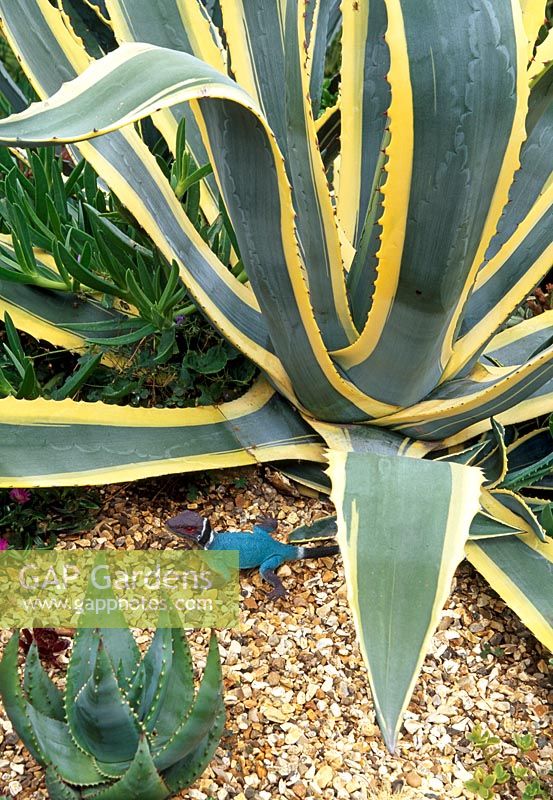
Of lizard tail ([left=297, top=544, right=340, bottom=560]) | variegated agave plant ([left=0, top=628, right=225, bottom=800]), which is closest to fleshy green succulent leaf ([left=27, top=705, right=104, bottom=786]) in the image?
variegated agave plant ([left=0, top=628, right=225, bottom=800])

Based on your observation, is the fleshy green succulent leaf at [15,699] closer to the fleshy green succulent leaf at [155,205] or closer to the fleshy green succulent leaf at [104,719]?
the fleshy green succulent leaf at [104,719]

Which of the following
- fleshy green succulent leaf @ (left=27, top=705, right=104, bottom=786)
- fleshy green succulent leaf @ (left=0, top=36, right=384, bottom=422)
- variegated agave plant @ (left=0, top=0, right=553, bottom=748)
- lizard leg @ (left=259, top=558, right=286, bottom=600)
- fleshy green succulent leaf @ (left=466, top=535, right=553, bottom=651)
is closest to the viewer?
fleshy green succulent leaf @ (left=0, top=36, right=384, bottom=422)

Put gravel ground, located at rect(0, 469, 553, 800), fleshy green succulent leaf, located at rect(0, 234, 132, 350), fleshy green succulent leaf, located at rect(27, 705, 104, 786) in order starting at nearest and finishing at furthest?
fleshy green succulent leaf, located at rect(27, 705, 104, 786), gravel ground, located at rect(0, 469, 553, 800), fleshy green succulent leaf, located at rect(0, 234, 132, 350)

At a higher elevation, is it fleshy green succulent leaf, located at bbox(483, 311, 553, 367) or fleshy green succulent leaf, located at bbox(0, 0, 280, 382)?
fleshy green succulent leaf, located at bbox(0, 0, 280, 382)

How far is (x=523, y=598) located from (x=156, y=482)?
661 mm

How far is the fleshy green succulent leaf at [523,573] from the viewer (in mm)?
1307

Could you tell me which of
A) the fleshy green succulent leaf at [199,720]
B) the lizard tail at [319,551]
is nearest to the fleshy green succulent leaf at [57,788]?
the fleshy green succulent leaf at [199,720]

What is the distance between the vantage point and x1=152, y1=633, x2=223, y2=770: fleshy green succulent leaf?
40.6 inches

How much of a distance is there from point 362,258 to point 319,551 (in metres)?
0.49

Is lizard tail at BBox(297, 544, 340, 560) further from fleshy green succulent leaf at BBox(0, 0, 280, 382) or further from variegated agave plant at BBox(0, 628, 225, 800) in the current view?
variegated agave plant at BBox(0, 628, 225, 800)

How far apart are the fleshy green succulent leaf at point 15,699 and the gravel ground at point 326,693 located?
146mm

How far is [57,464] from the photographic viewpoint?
1.35 m

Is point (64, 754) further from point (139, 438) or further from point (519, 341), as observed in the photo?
point (519, 341)

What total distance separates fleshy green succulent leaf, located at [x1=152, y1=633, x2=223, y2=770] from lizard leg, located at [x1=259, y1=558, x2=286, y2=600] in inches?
14.3
